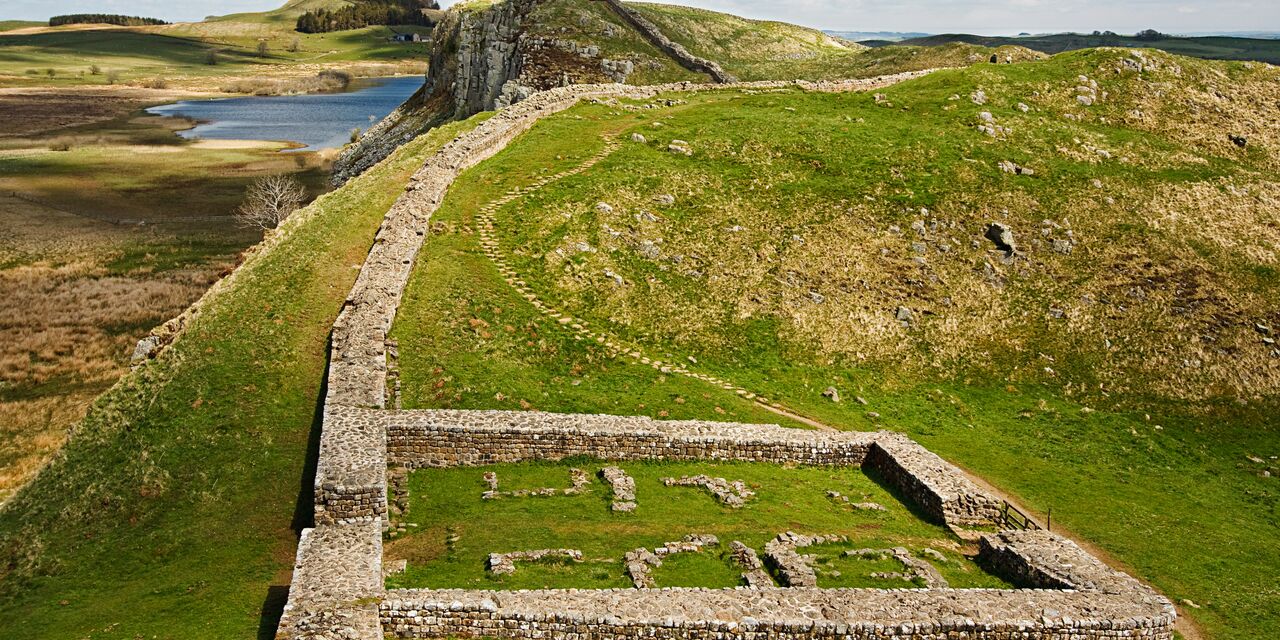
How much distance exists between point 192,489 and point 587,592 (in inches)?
531

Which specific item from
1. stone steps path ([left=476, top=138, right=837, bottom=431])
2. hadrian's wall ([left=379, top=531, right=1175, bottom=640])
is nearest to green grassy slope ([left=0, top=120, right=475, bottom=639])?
hadrian's wall ([left=379, top=531, right=1175, bottom=640])

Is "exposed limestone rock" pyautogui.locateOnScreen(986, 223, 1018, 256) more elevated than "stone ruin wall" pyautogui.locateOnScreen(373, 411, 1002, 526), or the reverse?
"exposed limestone rock" pyautogui.locateOnScreen(986, 223, 1018, 256)

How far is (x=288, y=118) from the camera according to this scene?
169 metres

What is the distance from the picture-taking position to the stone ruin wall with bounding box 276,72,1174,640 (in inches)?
728

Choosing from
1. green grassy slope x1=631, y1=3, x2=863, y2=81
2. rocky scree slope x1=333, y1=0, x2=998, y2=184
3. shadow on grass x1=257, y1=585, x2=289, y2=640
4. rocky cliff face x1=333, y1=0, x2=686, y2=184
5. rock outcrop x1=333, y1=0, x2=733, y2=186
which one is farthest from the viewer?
green grassy slope x1=631, y1=3, x2=863, y2=81

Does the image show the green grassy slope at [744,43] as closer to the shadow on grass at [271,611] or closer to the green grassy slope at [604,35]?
the green grassy slope at [604,35]

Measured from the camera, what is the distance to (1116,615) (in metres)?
20.6

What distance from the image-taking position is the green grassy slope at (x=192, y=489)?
21188mm

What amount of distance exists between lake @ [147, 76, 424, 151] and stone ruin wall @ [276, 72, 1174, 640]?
108 metres

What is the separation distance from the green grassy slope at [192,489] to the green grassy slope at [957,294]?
4.61 meters

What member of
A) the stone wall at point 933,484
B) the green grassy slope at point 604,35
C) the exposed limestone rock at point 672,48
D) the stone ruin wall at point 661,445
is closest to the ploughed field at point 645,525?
the stone ruin wall at point 661,445

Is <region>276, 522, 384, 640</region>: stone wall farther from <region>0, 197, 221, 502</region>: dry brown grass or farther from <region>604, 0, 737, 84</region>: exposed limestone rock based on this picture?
<region>604, 0, 737, 84</region>: exposed limestone rock

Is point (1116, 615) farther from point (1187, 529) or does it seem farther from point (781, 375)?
point (781, 375)

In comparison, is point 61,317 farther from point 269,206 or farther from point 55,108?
point 55,108
